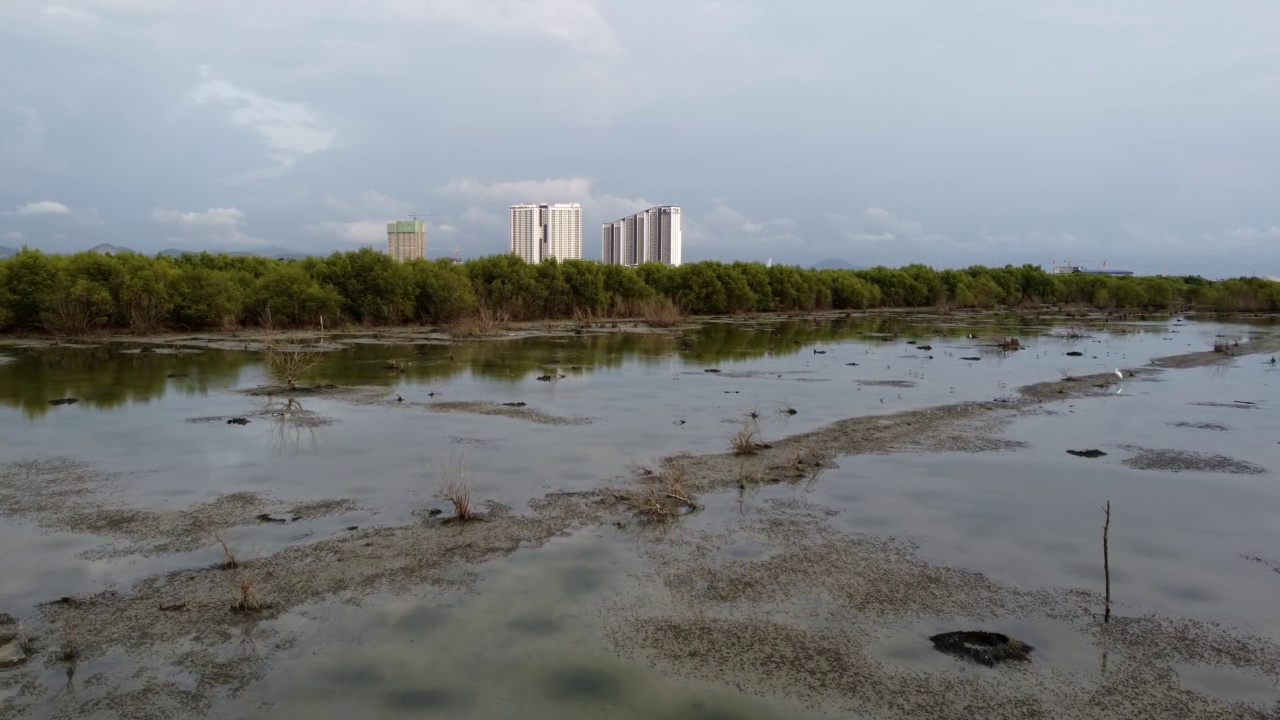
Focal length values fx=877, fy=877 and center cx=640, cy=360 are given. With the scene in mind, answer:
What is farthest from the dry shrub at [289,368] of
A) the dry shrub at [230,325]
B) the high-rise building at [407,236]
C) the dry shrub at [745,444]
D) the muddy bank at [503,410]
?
the high-rise building at [407,236]

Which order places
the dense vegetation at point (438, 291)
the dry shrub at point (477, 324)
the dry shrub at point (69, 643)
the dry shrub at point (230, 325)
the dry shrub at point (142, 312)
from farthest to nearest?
the dry shrub at point (477, 324) < the dry shrub at point (230, 325) < the dry shrub at point (142, 312) < the dense vegetation at point (438, 291) < the dry shrub at point (69, 643)

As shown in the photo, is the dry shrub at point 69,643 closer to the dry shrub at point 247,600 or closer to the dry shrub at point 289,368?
the dry shrub at point 247,600

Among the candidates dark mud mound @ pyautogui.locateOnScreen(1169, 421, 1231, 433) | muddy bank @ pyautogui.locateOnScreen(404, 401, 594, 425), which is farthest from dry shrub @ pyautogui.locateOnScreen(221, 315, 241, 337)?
dark mud mound @ pyautogui.locateOnScreen(1169, 421, 1231, 433)

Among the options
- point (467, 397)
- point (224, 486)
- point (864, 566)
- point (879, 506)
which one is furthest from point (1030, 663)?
point (467, 397)

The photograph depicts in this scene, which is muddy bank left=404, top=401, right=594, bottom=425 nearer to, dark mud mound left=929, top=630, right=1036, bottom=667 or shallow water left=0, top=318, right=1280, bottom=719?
shallow water left=0, top=318, right=1280, bottom=719

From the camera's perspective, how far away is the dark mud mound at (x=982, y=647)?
18.6ft

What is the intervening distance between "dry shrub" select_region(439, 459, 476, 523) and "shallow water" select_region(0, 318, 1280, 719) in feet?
0.66

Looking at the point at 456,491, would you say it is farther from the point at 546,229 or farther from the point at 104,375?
the point at 546,229

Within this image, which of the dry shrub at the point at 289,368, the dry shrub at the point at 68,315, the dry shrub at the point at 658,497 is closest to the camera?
the dry shrub at the point at 658,497

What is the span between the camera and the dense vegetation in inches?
1094

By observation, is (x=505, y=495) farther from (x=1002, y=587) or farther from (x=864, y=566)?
(x=1002, y=587)

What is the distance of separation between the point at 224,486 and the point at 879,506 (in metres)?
7.00

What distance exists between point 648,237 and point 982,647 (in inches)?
3951

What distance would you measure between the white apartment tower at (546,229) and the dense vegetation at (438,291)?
3514 centimetres
